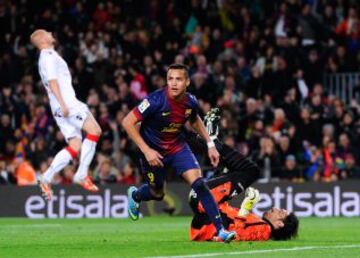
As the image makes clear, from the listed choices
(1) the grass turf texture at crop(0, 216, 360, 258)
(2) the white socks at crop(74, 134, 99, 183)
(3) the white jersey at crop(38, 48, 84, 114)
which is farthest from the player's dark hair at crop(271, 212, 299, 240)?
(3) the white jersey at crop(38, 48, 84, 114)

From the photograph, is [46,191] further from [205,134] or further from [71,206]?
[71,206]

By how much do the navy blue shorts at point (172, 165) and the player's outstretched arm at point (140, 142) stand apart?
0.39 meters

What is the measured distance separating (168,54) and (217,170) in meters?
12.2

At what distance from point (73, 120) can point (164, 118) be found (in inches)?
161

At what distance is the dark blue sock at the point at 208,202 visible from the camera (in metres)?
14.1

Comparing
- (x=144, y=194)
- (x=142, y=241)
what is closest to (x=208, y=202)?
(x=142, y=241)

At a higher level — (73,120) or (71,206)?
(73,120)

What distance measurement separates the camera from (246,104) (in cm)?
2709

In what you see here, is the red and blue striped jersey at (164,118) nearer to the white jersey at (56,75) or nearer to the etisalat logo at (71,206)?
the white jersey at (56,75)

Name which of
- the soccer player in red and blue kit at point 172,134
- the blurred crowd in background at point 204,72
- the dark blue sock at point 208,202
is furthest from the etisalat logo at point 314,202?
the dark blue sock at point 208,202

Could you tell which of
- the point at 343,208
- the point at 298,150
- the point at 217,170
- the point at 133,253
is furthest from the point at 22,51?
the point at 133,253

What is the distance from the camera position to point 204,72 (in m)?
28.1

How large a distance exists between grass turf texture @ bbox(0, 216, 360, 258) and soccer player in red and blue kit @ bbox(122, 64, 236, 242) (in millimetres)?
647

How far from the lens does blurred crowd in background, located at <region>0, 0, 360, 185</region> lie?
25688mm
